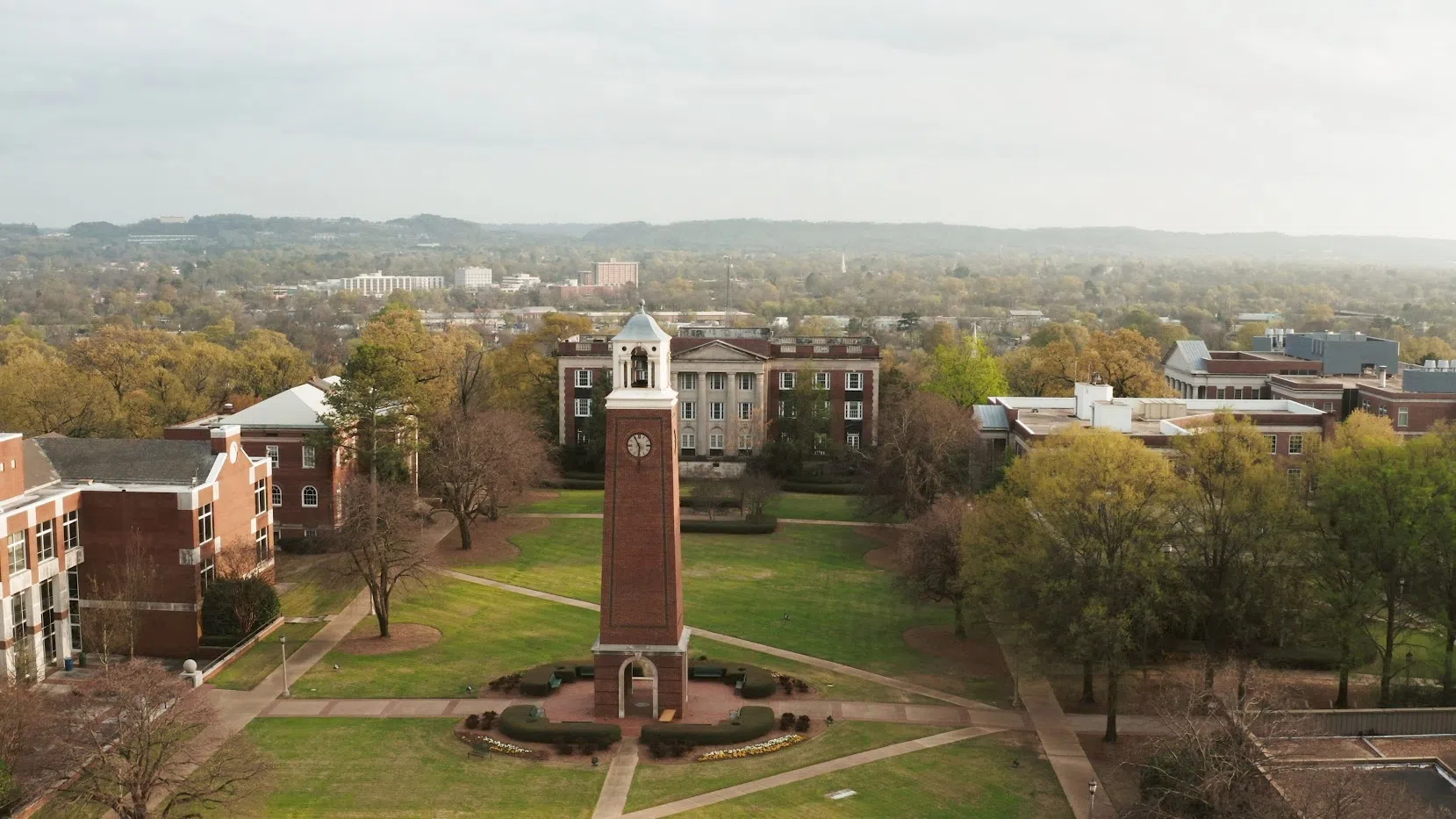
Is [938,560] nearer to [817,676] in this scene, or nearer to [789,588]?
[817,676]

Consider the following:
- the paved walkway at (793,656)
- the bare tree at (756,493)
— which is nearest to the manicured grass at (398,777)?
the paved walkway at (793,656)

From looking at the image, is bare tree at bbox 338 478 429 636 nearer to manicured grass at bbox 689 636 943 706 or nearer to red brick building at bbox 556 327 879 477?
manicured grass at bbox 689 636 943 706

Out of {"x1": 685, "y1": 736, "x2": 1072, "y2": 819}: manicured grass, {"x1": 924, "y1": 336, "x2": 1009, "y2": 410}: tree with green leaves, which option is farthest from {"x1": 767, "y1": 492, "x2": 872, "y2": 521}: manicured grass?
{"x1": 685, "y1": 736, "x2": 1072, "y2": 819}: manicured grass

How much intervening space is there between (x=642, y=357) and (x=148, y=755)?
835 inches

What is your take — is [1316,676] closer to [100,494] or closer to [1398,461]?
[1398,461]

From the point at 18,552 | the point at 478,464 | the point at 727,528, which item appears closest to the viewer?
the point at 18,552

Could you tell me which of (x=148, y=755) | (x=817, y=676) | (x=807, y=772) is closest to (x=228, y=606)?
(x=148, y=755)

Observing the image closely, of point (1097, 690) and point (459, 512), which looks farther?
point (459, 512)

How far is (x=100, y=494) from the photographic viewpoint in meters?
56.2

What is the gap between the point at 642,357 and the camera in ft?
160

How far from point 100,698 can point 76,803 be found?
3204mm

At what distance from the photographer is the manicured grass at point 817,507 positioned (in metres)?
87.0

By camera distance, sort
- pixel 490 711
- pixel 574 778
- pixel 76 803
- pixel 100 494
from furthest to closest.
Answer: pixel 100 494
pixel 490 711
pixel 574 778
pixel 76 803

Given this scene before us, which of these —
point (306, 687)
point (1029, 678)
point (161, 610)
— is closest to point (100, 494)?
point (161, 610)
